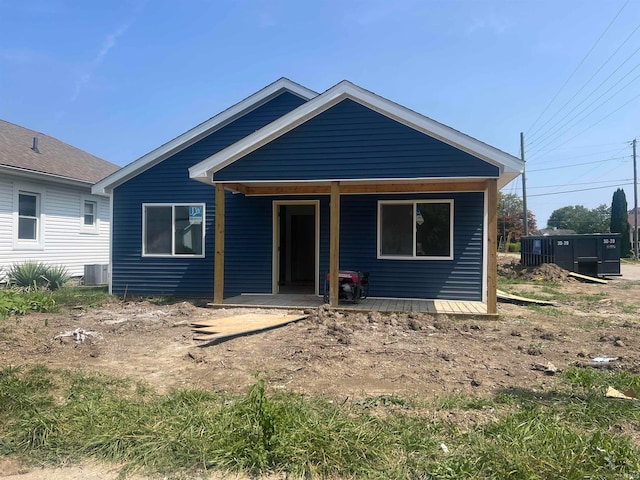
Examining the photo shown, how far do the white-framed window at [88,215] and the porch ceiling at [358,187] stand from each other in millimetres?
7862

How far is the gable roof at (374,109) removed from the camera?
748cm

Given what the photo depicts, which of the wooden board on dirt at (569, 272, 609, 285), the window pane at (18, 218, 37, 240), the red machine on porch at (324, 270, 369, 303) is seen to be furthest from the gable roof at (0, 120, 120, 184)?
the wooden board on dirt at (569, 272, 609, 285)

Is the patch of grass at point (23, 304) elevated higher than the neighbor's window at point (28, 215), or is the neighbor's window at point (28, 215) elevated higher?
the neighbor's window at point (28, 215)

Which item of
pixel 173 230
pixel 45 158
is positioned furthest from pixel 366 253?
pixel 45 158

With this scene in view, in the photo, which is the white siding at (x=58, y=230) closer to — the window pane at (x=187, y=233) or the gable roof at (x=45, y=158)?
the gable roof at (x=45, y=158)

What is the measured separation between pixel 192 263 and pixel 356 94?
5.80 metres

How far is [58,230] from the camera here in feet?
44.7

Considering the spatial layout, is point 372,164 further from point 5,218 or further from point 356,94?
point 5,218

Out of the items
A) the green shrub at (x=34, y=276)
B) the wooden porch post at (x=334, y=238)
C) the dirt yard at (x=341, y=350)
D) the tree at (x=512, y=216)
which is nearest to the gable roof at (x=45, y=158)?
the green shrub at (x=34, y=276)

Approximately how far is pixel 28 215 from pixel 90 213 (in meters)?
2.62

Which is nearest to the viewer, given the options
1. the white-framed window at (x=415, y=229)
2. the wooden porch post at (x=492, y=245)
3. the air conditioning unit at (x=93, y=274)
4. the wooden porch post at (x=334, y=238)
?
the wooden porch post at (x=492, y=245)

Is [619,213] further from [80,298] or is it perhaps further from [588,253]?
[80,298]

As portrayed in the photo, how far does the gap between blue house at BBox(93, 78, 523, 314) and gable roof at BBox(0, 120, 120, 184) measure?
3.38 m

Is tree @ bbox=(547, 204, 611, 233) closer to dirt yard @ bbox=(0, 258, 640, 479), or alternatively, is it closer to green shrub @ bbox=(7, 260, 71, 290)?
dirt yard @ bbox=(0, 258, 640, 479)
